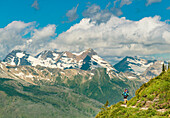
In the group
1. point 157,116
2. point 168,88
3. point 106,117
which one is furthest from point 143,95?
point 157,116

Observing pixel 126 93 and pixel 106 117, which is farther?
pixel 126 93

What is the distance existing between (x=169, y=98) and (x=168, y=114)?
19.6ft

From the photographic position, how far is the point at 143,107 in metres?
33.8

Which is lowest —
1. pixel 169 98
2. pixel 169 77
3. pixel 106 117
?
pixel 106 117

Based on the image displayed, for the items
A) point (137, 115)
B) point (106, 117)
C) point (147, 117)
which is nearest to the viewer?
point (147, 117)

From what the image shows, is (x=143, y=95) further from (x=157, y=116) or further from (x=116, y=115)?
(x=157, y=116)

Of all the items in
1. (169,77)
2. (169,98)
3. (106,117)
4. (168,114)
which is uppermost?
(169,77)

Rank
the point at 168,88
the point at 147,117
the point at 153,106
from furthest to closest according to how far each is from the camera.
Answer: the point at 168,88
the point at 153,106
the point at 147,117

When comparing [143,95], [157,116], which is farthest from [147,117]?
[143,95]

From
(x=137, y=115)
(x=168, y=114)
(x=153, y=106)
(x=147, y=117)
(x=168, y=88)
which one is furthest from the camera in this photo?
(x=168, y=88)

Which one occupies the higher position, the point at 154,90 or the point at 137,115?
the point at 154,90

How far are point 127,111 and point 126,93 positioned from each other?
27.1 feet

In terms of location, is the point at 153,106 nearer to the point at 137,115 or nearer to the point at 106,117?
the point at 137,115

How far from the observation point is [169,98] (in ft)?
102
